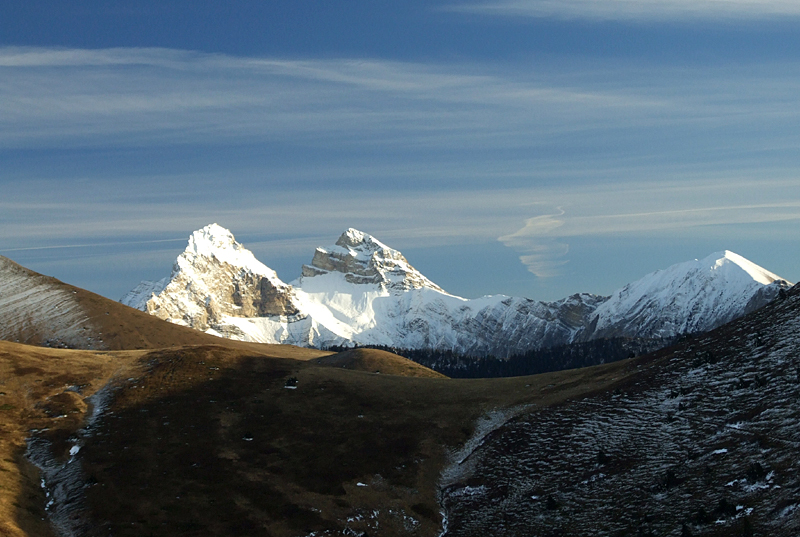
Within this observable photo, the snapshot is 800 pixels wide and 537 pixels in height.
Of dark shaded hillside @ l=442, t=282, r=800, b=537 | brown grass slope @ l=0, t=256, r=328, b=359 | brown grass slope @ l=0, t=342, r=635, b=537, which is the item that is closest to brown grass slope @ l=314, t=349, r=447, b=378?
brown grass slope @ l=0, t=342, r=635, b=537

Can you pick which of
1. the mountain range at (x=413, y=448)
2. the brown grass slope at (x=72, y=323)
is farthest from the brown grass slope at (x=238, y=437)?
the brown grass slope at (x=72, y=323)

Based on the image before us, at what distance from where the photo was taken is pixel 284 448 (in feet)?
222

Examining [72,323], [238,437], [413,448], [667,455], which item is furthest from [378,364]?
[667,455]

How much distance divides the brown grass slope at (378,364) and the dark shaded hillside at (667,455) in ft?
250

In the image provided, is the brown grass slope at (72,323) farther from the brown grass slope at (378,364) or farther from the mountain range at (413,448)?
the mountain range at (413,448)

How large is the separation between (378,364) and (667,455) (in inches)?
4009

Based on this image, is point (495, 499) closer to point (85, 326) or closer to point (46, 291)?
point (85, 326)

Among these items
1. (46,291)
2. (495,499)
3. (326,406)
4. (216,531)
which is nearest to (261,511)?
(216,531)

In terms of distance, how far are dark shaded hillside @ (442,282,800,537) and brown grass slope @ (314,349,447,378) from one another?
76.1 meters

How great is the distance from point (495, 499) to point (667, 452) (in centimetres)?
1482

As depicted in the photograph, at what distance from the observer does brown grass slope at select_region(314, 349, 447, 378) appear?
477ft

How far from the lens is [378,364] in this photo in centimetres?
15062

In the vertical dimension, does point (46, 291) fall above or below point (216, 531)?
above

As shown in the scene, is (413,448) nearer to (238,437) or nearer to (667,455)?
(238,437)
